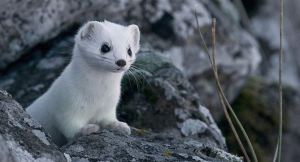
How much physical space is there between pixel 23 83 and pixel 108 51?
2.01 m

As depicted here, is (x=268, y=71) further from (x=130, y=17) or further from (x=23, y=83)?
(x=23, y=83)

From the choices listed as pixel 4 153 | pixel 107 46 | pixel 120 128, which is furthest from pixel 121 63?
pixel 4 153

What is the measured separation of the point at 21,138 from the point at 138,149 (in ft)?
3.41

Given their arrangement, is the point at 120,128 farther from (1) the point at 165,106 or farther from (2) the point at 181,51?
(2) the point at 181,51

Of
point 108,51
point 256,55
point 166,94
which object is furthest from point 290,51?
point 108,51

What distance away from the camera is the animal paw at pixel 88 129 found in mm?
5340

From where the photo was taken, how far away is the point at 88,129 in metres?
5.37

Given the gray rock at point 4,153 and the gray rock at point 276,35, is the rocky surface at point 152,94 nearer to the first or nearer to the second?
the gray rock at point 4,153

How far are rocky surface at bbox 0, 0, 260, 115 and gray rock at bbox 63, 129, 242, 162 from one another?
82.7 inches

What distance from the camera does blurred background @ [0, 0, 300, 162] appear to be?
7.13m

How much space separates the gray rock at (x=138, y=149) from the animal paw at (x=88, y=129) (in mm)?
75

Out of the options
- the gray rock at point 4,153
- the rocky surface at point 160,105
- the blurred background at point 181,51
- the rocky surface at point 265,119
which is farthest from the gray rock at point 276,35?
the gray rock at point 4,153

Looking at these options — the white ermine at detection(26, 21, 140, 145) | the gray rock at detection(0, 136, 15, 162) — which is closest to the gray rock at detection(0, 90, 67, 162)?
the gray rock at detection(0, 136, 15, 162)

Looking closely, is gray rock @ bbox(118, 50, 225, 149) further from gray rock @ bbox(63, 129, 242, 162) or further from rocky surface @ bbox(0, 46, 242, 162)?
gray rock @ bbox(63, 129, 242, 162)
